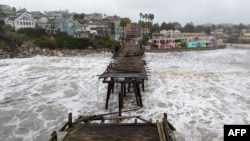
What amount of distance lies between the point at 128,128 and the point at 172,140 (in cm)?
154

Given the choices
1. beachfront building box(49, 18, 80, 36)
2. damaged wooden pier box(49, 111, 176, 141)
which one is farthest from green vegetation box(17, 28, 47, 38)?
damaged wooden pier box(49, 111, 176, 141)

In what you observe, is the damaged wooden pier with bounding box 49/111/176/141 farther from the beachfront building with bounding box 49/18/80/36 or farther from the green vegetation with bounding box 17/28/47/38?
the beachfront building with bounding box 49/18/80/36

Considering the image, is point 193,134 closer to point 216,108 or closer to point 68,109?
point 216,108

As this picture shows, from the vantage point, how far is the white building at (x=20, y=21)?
196 ft

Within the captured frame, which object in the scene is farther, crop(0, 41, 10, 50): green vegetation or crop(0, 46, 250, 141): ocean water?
crop(0, 41, 10, 50): green vegetation

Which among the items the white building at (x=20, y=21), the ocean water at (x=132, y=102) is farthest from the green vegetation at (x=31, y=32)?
the ocean water at (x=132, y=102)

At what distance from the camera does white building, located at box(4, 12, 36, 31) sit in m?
59.8

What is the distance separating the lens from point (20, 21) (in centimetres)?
6081

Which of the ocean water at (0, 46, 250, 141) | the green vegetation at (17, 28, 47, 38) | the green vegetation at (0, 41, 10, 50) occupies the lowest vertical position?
the ocean water at (0, 46, 250, 141)

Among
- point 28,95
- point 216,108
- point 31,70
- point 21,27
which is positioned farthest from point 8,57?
point 216,108

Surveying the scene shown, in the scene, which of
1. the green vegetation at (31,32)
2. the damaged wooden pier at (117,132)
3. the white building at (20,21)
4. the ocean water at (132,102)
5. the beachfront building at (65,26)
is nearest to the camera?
the damaged wooden pier at (117,132)

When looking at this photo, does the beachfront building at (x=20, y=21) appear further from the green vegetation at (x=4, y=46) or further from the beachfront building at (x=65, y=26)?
the green vegetation at (x=4, y=46)

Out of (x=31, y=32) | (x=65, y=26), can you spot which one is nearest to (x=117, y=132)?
(x=31, y=32)

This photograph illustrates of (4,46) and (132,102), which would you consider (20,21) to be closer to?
(4,46)
